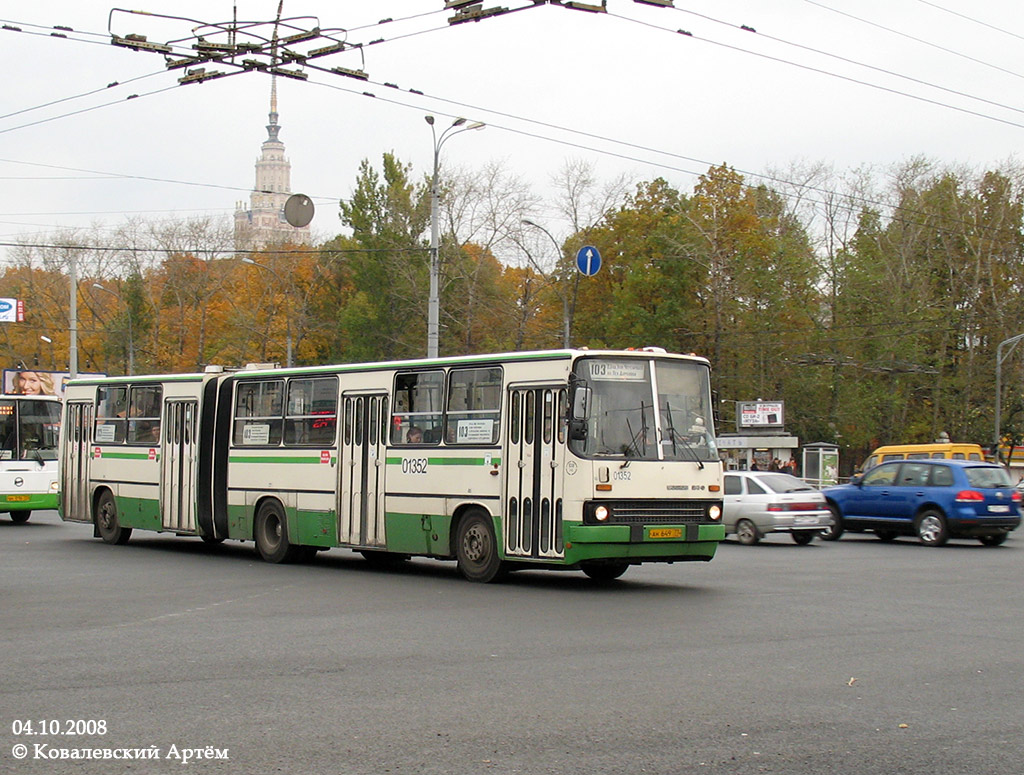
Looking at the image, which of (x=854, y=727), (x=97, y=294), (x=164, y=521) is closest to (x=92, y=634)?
(x=854, y=727)

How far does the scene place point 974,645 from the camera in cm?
1134

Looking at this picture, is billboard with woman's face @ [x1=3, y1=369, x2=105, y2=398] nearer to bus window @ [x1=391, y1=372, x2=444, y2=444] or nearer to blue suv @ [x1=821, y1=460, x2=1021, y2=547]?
blue suv @ [x1=821, y1=460, x2=1021, y2=547]

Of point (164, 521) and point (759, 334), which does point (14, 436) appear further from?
point (759, 334)

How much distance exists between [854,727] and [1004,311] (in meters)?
59.8

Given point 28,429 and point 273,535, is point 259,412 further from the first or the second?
point 28,429

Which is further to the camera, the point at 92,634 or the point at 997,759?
the point at 92,634

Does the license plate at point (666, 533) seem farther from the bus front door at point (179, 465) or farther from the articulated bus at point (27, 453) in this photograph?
the articulated bus at point (27, 453)

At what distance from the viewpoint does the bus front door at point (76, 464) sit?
24.3 meters

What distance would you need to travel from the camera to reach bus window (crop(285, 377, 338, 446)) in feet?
63.2

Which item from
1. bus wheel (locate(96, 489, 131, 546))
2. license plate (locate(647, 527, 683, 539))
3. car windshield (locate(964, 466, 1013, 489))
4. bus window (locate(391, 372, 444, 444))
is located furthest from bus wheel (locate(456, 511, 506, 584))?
car windshield (locate(964, 466, 1013, 489))

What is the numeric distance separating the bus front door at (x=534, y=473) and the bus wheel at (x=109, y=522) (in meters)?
10.3

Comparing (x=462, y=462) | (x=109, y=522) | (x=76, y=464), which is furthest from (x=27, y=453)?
(x=462, y=462)

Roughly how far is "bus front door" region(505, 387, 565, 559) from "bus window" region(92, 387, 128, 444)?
9889 millimetres

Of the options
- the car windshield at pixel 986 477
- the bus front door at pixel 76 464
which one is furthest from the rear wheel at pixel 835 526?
the bus front door at pixel 76 464
